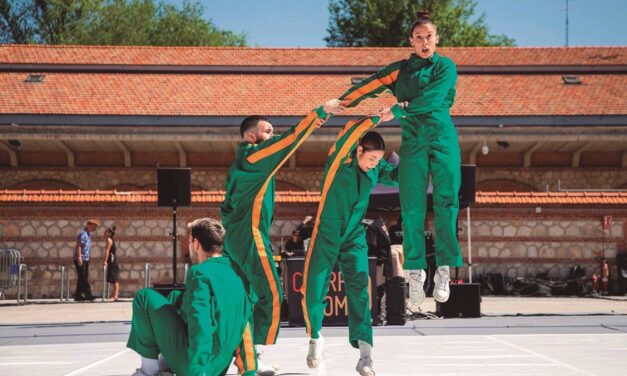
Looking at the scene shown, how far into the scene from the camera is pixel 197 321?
17.7ft

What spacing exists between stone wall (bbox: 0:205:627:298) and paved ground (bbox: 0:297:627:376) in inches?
239

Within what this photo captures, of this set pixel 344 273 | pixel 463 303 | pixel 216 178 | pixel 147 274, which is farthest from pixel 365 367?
pixel 216 178

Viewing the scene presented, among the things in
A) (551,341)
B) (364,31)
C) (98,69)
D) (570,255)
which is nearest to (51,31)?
(364,31)

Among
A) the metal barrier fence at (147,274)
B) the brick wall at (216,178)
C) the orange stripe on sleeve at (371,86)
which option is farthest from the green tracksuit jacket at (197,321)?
the brick wall at (216,178)

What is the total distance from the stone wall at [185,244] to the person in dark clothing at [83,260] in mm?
1108

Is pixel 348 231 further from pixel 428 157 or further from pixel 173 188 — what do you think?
pixel 173 188

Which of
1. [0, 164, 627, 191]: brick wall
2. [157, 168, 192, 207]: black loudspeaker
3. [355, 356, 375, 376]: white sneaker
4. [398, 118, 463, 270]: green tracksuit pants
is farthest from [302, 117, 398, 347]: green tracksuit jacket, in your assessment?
[0, 164, 627, 191]: brick wall

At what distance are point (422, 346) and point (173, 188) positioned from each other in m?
7.65

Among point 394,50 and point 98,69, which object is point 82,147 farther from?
point 394,50

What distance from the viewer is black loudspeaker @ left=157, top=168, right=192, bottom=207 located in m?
16.8

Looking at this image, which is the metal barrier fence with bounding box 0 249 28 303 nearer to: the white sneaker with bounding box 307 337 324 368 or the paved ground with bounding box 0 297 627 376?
the paved ground with bounding box 0 297 627 376

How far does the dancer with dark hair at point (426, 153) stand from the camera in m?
5.23

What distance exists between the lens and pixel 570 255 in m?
23.9

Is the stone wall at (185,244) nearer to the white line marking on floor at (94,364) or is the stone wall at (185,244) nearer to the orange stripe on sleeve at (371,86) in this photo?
the white line marking on floor at (94,364)
